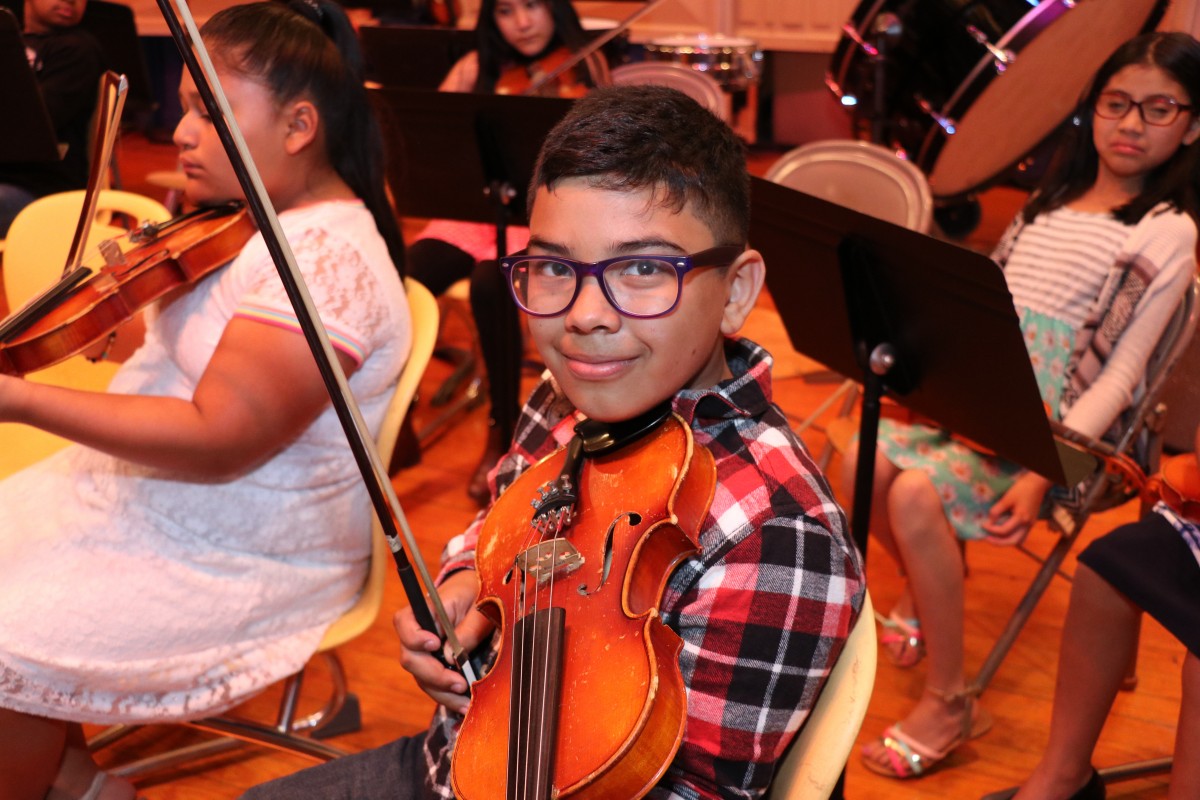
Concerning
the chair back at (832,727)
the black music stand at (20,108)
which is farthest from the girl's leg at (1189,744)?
the black music stand at (20,108)

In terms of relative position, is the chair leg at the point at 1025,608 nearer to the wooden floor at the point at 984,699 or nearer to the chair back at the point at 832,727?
the wooden floor at the point at 984,699

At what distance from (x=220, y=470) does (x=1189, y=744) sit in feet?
3.97

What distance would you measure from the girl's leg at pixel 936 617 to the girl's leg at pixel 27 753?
1.19 metres

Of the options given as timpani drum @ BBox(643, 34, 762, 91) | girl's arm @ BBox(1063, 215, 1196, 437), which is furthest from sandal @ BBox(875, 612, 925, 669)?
timpani drum @ BBox(643, 34, 762, 91)

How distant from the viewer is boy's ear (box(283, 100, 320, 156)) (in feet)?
4.82

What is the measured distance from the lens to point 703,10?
5.66 metres

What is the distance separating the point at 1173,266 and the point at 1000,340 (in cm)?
69

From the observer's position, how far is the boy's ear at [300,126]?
1468 mm

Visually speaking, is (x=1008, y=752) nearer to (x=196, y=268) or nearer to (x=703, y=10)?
(x=196, y=268)

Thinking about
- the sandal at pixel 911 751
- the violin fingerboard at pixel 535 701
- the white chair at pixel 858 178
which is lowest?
the sandal at pixel 911 751

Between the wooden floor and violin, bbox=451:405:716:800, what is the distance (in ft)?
3.38

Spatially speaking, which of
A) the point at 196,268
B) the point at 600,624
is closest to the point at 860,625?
the point at 600,624

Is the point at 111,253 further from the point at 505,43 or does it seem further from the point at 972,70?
the point at 972,70

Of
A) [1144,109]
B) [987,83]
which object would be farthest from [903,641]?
[987,83]
